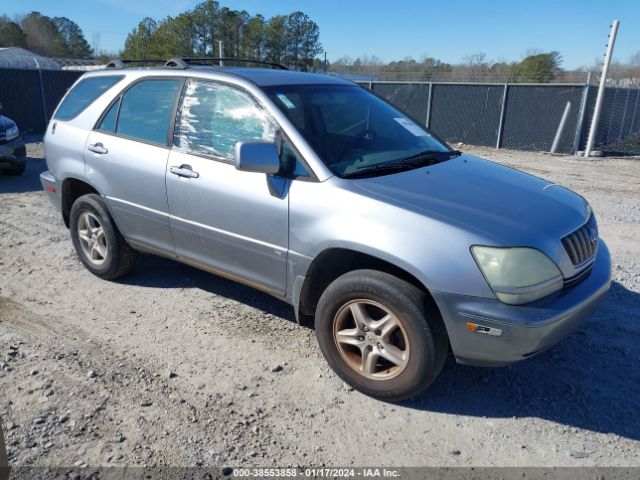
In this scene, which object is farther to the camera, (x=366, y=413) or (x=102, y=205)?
(x=102, y=205)

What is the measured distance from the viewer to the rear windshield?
448 cm

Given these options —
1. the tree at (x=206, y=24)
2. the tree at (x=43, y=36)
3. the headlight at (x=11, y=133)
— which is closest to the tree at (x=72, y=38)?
the tree at (x=43, y=36)

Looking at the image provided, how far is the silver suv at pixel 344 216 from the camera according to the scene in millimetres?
2627

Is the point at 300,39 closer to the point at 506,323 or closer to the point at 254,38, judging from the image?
the point at 254,38

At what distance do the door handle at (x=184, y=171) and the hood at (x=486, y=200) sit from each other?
1.24m

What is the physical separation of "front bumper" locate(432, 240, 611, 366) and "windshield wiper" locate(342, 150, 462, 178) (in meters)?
0.93

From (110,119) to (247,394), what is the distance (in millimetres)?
2632

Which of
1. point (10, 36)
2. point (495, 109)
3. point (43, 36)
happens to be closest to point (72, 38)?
point (43, 36)

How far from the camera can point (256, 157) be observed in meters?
3.05

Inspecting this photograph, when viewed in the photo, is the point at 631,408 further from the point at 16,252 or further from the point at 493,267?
the point at 16,252

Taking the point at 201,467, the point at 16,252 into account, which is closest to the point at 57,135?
the point at 16,252

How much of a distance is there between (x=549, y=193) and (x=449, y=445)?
173 centimetres

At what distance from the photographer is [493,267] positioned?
2561 millimetres

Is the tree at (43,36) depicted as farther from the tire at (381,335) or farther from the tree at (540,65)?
the tire at (381,335)
